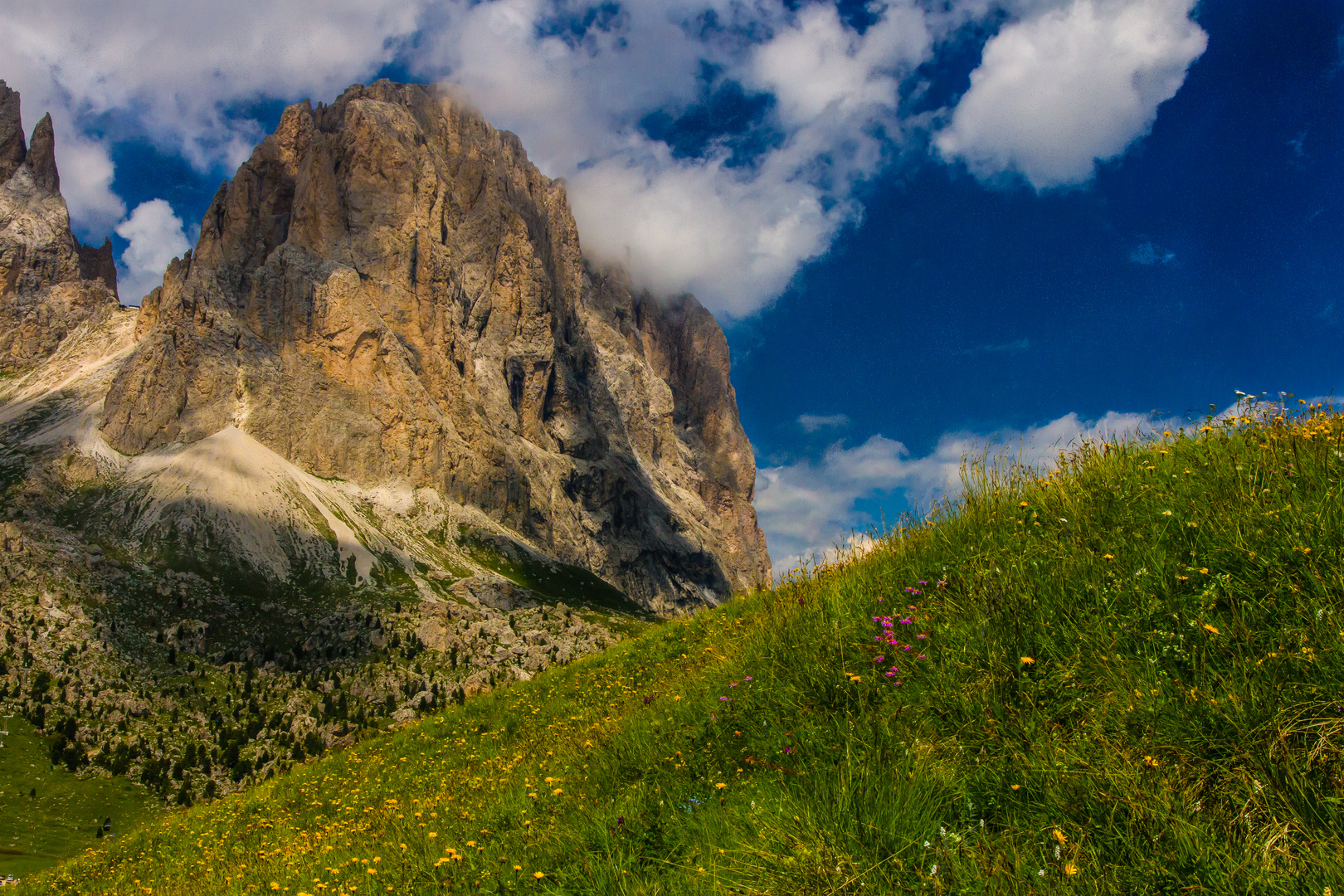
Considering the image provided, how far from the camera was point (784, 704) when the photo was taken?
20.3ft

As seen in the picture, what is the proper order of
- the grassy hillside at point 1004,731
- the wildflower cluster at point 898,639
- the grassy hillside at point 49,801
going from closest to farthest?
the grassy hillside at point 1004,731
the wildflower cluster at point 898,639
the grassy hillside at point 49,801

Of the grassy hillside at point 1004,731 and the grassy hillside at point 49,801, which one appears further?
the grassy hillside at point 49,801

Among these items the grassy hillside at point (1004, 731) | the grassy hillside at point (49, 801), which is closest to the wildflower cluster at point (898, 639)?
the grassy hillside at point (1004, 731)

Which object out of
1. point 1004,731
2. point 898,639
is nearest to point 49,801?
point 898,639

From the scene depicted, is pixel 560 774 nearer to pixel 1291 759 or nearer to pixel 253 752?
pixel 1291 759

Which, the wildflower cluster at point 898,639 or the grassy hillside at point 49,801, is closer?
the wildflower cluster at point 898,639

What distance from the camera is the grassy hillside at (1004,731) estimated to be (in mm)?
3580

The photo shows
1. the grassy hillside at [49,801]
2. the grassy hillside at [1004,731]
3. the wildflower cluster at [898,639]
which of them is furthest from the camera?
the grassy hillside at [49,801]

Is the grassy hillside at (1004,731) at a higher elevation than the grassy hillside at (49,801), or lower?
higher

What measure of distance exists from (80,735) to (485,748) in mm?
204771

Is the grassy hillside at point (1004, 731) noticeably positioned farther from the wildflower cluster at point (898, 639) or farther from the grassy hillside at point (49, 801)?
the grassy hillside at point (49, 801)

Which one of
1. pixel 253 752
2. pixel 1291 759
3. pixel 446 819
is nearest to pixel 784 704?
pixel 1291 759

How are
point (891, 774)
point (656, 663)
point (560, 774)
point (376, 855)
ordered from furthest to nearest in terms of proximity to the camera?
point (656, 663)
point (560, 774)
point (376, 855)
point (891, 774)

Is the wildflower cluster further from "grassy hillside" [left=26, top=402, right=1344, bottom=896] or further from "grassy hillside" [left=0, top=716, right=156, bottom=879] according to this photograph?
"grassy hillside" [left=0, top=716, right=156, bottom=879]
